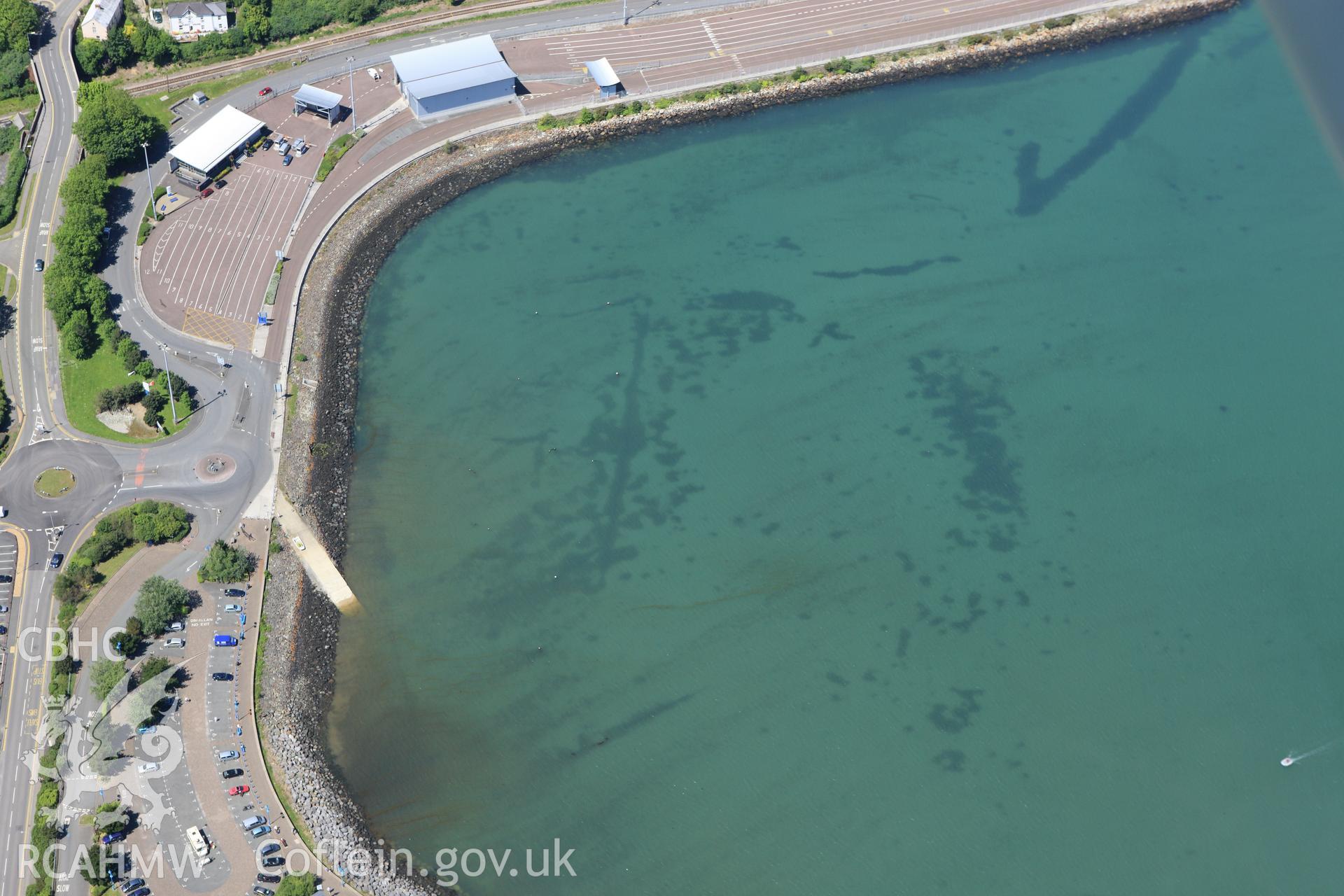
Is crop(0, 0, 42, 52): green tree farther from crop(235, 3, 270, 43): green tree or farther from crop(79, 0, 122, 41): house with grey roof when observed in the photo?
crop(235, 3, 270, 43): green tree

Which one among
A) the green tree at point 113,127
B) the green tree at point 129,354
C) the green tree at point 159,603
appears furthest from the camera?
the green tree at point 113,127

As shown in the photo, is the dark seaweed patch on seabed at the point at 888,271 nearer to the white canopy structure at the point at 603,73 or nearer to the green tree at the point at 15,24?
the white canopy structure at the point at 603,73

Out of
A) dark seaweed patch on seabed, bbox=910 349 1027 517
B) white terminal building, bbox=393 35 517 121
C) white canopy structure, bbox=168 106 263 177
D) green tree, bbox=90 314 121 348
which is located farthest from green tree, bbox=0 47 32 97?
dark seaweed patch on seabed, bbox=910 349 1027 517

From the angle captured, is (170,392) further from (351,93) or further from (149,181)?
(351,93)

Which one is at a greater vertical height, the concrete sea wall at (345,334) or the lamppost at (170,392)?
the lamppost at (170,392)

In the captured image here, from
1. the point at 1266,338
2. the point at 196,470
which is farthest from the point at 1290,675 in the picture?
the point at 196,470

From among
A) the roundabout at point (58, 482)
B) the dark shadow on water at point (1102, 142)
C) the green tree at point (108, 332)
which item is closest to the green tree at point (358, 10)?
the green tree at point (108, 332)
